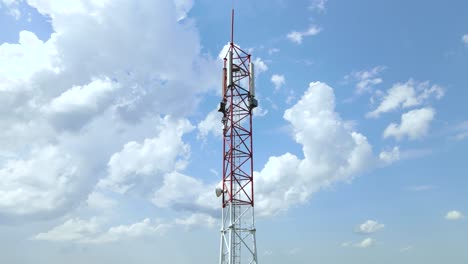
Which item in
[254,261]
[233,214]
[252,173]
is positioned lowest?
[254,261]

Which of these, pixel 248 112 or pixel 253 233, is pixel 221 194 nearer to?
pixel 253 233

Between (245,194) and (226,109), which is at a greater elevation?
(226,109)

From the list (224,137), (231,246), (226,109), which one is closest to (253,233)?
(231,246)

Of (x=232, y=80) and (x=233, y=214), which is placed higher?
(x=232, y=80)

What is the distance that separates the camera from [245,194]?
2084 inches

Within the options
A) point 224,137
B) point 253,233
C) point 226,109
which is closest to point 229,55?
point 226,109

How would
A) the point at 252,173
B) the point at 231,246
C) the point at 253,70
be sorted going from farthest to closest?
the point at 253,70 < the point at 252,173 < the point at 231,246

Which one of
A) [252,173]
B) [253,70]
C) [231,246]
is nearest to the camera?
[231,246]

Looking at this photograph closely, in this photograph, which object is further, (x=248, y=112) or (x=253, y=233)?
(x=248, y=112)

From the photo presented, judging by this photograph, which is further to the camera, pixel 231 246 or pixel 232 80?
pixel 232 80

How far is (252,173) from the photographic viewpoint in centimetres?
5416

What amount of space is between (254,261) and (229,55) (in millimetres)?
25686

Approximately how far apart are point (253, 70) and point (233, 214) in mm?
19044

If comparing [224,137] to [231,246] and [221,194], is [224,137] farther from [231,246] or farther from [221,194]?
[231,246]
